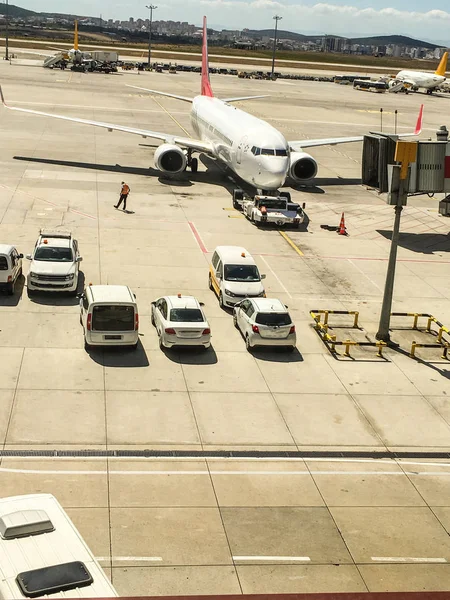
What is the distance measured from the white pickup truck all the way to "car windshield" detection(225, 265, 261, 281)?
12606 millimetres

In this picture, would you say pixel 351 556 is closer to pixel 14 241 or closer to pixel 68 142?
pixel 14 241

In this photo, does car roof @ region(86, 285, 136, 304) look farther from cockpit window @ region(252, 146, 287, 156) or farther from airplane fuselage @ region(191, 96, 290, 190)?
cockpit window @ region(252, 146, 287, 156)

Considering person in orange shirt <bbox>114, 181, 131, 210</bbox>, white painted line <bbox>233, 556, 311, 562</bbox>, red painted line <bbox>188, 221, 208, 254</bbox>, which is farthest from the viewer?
person in orange shirt <bbox>114, 181, 131, 210</bbox>

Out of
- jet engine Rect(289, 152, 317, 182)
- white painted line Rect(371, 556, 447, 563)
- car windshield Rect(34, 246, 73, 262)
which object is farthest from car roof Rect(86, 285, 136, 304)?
jet engine Rect(289, 152, 317, 182)

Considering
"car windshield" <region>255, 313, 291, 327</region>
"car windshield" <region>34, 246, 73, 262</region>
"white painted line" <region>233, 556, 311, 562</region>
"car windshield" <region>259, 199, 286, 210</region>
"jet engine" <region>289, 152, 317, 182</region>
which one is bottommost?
"white painted line" <region>233, 556, 311, 562</region>

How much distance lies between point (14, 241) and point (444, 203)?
2348 centimetres

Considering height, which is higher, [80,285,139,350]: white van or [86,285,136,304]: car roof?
[86,285,136,304]: car roof

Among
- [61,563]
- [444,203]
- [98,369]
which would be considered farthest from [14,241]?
[61,563]

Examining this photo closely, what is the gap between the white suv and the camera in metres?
31.5

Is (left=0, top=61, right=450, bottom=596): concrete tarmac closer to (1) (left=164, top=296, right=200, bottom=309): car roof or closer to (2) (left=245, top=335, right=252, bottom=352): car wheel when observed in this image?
(2) (left=245, top=335, right=252, bottom=352): car wheel

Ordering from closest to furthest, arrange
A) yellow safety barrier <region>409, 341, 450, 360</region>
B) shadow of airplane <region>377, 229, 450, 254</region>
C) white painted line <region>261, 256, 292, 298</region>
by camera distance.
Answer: yellow safety barrier <region>409, 341, 450, 360</region>
white painted line <region>261, 256, 292, 298</region>
shadow of airplane <region>377, 229, 450, 254</region>

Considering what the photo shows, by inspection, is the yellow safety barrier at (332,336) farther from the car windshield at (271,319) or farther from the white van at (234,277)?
the white van at (234,277)

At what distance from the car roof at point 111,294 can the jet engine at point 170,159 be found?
27.3 m

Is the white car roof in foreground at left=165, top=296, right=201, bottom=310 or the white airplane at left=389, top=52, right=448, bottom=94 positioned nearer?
the white car roof in foreground at left=165, top=296, right=201, bottom=310
